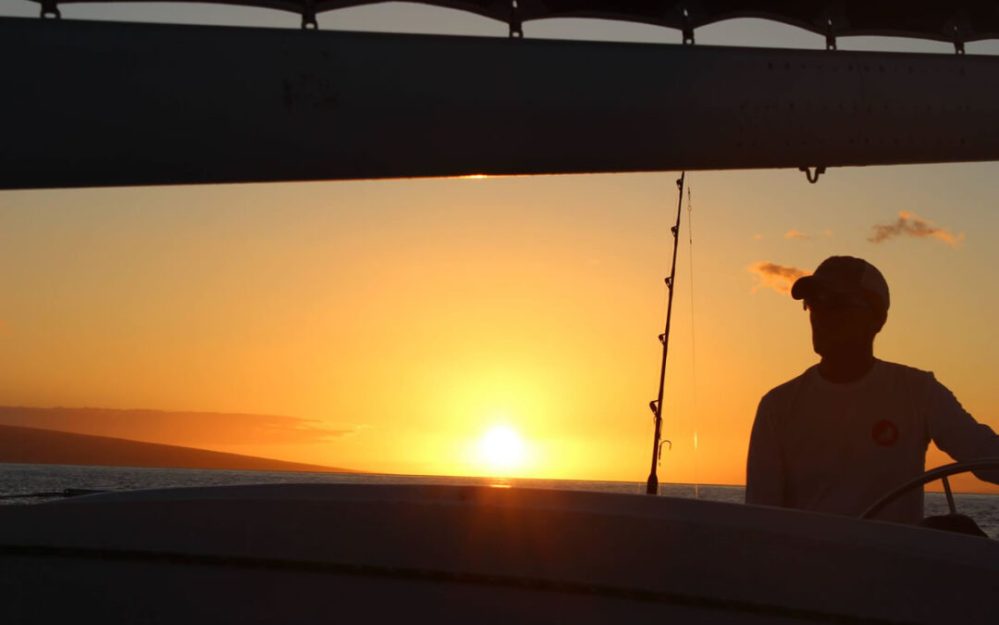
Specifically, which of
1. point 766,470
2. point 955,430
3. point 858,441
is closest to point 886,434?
point 858,441

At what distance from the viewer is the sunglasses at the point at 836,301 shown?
3.22 meters

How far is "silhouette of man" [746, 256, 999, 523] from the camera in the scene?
10.3 ft

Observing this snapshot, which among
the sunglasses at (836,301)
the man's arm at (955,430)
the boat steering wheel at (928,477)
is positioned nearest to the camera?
the boat steering wheel at (928,477)

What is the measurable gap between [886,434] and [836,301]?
0.42 meters

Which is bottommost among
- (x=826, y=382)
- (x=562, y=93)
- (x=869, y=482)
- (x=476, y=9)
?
(x=869, y=482)

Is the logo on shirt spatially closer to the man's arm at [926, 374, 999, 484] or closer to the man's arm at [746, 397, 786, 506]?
the man's arm at [926, 374, 999, 484]

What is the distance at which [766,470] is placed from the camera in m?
3.27

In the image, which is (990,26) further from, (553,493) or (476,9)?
(553,493)

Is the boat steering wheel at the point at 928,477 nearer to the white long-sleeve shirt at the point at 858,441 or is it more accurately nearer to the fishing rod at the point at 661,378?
the white long-sleeve shirt at the point at 858,441

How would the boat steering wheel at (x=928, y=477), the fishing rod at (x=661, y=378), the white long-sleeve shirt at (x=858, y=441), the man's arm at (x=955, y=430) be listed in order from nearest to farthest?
the boat steering wheel at (x=928, y=477), the man's arm at (x=955, y=430), the white long-sleeve shirt at (x=858, y=441), the fishing rod at (x=661, y=378)

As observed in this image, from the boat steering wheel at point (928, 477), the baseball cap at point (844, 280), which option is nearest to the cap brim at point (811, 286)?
the baseball cap at point (844, 280)

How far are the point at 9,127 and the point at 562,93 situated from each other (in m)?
1.48

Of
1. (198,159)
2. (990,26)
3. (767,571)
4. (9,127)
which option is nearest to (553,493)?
(767,571)

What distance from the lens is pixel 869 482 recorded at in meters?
3.13
